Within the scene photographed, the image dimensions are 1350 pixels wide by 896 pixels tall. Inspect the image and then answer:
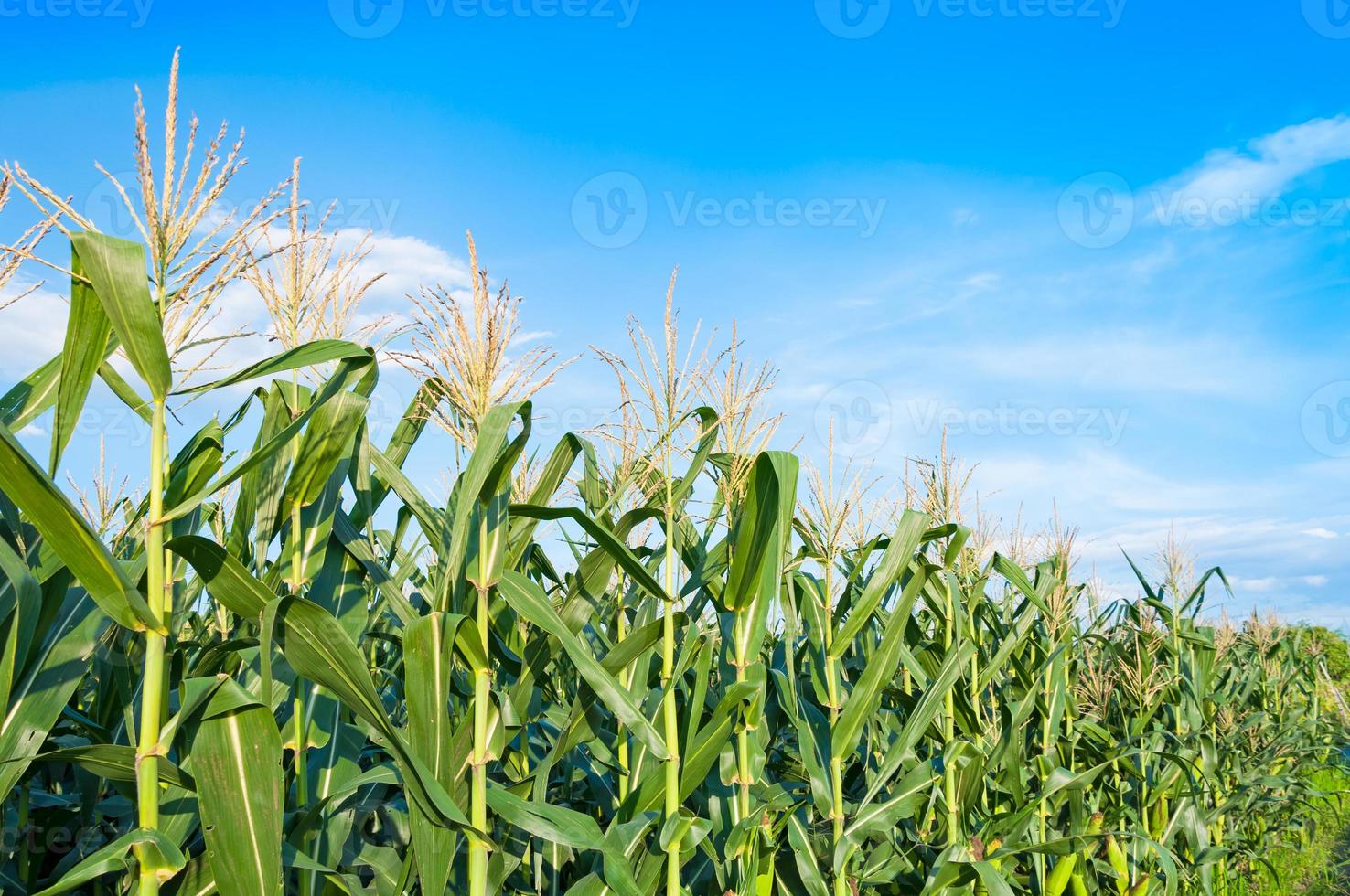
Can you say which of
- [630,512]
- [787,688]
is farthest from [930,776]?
[630,512]

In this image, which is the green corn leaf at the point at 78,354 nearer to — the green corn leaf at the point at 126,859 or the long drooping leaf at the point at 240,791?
the long drooping leaf at the point at 240,791

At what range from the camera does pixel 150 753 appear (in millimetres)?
2125

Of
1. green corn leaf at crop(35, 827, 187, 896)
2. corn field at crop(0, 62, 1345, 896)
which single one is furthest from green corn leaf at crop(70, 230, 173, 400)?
green corn leaf at crop(35, 827, 187, 896)

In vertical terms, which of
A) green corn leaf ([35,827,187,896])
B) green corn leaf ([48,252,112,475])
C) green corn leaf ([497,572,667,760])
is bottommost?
green corn leaf ([35,827,187,896])

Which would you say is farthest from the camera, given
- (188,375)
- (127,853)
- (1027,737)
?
(1027,737)

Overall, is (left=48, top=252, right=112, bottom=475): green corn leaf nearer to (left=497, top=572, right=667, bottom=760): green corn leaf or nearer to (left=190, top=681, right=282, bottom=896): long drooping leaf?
(left=190, top=681, right=282, bottom=896): long drooping leaf

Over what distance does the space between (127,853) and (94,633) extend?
0.56 meters

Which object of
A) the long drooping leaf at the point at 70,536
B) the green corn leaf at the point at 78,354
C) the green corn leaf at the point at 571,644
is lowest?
the green corn leaf at the point at 571,644

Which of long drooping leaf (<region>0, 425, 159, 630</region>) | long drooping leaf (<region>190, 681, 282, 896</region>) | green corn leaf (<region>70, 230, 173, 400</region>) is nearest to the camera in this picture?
long drooping leaf (<region>0, 425, 159, 630</region>)

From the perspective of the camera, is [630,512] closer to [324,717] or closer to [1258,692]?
[324,717]

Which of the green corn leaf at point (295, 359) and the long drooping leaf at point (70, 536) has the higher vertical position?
the green corn leaf at point (295, 359)

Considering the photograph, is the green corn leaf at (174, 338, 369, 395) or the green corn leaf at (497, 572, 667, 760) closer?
the green corn leaf at (174, 338, 369, 395)

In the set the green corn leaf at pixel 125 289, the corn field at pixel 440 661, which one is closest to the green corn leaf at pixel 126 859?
the corn field at pixel 440 661

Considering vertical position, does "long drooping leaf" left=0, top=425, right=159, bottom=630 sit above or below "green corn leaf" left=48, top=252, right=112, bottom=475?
below
